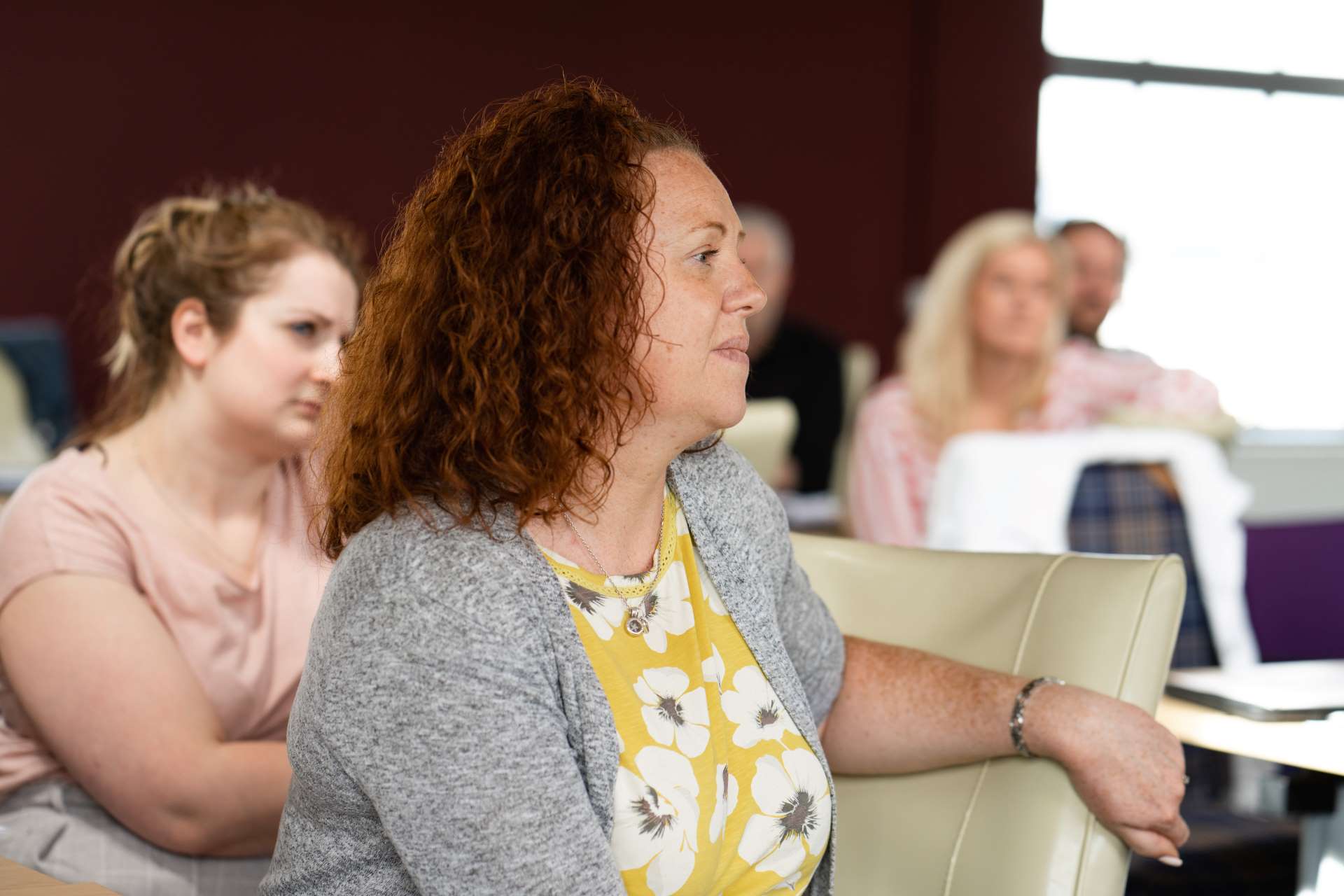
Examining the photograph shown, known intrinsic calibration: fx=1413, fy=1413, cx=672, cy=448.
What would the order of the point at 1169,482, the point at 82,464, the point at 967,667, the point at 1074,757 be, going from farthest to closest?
1. the point at 1169,482
2. the point at 82,464
3. the point at 967,667
4. the point at 1074,757

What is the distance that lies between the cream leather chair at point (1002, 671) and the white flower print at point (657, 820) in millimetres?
211

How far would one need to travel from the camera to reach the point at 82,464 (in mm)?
1640

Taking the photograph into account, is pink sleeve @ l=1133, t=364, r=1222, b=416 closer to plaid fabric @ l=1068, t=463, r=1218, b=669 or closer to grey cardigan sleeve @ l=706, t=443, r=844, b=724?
plaid fabric @ l=1068, t=463, r=1218, b=669

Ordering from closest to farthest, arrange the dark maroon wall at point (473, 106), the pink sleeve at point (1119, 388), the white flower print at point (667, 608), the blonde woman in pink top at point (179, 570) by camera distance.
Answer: the white flower print at point (667, 608), the blonde woman in pink top at point (179, 570), the pink sleeve at point (1119, 388), the dark maroon wall at point (473, 106)

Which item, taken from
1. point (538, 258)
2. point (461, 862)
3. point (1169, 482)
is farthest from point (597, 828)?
point (1169, 482)

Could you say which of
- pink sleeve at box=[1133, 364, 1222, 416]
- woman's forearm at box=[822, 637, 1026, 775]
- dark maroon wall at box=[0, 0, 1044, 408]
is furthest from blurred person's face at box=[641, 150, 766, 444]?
dark maroon wall at box=[0, 0, 1044, 408]

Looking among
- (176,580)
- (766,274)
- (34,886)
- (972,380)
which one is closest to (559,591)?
(34,886)

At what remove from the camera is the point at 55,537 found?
1513mm

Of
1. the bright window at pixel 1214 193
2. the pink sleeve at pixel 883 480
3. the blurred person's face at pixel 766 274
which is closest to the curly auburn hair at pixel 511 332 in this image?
the pink sleeve at pixel 883 480

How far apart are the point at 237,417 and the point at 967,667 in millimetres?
914

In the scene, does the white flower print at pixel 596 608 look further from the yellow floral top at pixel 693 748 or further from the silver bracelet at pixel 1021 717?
the silver bracelet at pixel 1021 717

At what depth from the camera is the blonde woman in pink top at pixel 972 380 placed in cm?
322

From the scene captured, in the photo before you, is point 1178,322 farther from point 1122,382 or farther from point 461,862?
point 461,862

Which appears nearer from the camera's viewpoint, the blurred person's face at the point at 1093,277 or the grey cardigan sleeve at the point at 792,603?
the grey cardigan sleeve at the point at 792,603
